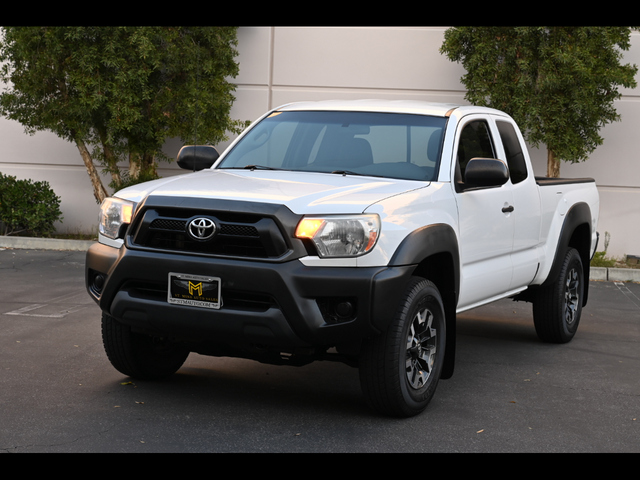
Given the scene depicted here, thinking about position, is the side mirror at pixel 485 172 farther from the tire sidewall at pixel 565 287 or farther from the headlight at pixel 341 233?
the tire sidewall at pixel 565 287

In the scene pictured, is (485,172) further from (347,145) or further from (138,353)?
(138,353)

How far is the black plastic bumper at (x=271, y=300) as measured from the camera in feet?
13.8

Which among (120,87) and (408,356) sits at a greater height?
(120,87)

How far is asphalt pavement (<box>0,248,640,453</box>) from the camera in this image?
4.32 meters

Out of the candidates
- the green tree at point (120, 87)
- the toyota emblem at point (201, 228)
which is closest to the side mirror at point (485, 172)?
the toyota emblem at point (201, 228)

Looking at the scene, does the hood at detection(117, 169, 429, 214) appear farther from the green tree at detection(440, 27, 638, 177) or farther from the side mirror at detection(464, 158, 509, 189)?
the green tree at detection(440, 27, 638, 177)

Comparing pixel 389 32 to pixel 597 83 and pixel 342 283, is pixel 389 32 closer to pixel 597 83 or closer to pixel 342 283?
pixel 597 83

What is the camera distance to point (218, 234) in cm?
432

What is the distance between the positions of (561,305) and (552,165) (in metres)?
6.63

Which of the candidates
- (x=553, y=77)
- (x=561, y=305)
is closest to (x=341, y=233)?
(x=561, y=305)

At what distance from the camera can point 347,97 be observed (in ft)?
47.8

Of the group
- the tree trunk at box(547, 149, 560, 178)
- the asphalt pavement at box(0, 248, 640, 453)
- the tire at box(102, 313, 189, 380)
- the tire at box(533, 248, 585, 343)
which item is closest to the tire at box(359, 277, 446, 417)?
the asphalt pavement at box(0, 248, 640, 453)
